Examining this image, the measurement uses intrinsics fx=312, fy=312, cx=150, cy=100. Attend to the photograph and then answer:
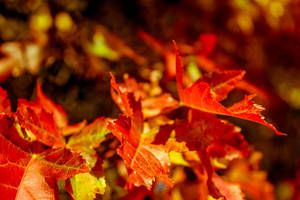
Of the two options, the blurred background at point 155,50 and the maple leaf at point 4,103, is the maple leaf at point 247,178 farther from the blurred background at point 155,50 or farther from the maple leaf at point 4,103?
the maple leaf at point 4,103

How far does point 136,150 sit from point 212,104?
0.48 feet

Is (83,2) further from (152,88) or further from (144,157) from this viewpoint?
(144,157)

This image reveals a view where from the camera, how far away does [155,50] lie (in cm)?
108

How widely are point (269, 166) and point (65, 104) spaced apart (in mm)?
1027

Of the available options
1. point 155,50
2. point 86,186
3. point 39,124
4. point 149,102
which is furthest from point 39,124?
point 155,50

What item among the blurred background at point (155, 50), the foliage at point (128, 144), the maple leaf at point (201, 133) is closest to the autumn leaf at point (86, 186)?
the foliage at point (128, 144)

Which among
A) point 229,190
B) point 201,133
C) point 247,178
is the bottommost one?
point 247,178

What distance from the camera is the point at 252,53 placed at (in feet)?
4.77

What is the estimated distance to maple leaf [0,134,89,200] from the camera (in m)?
0.46

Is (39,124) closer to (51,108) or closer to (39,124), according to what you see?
(39,124)

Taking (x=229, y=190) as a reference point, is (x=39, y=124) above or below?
above

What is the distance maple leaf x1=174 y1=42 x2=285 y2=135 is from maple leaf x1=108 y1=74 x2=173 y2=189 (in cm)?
10

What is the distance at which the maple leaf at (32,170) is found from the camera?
458 mm

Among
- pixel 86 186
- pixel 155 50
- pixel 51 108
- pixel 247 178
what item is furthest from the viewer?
pixel 155 50
